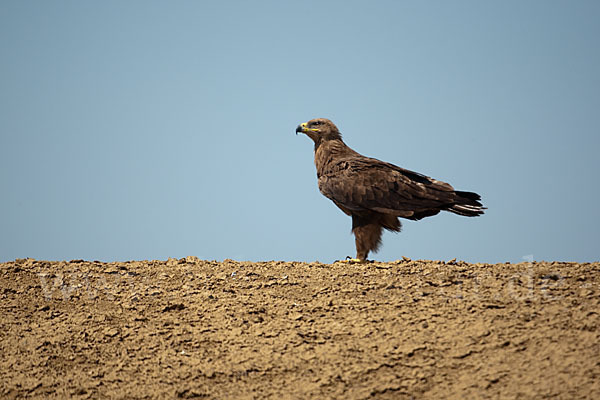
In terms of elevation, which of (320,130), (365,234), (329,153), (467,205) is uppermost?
(320,130)

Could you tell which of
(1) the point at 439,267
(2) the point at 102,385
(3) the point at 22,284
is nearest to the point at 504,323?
(1) the point at 439,267

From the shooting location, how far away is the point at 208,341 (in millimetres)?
6391

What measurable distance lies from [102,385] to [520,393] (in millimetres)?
3944

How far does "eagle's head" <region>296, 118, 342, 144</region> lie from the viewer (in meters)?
10.8

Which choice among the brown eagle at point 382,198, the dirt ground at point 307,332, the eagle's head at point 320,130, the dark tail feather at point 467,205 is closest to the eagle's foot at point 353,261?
the brown eagle at point 382,198

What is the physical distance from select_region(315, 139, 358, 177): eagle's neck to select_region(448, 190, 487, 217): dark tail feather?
81.4 inches

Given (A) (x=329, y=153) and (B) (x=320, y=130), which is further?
(B) (x=320, y=130)

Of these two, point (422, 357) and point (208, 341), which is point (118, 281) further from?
point (422, 357)

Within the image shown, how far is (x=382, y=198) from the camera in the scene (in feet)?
30.7

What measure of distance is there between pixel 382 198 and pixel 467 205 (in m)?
1.36

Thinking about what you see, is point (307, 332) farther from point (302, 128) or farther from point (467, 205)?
point (302, 128)

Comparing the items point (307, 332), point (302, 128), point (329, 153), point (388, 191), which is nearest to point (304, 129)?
point (302, 128)

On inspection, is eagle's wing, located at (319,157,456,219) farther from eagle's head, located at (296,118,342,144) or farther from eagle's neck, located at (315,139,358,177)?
eagle's head, located at (296,118,342,144)

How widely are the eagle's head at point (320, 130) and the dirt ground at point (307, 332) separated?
10.9 ft
